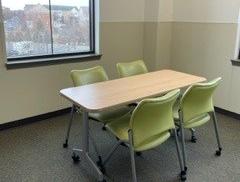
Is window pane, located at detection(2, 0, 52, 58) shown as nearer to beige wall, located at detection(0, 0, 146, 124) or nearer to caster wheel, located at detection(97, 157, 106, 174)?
beige wall, located at detection(0, 0, 146, 124)

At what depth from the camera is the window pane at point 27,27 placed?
3.08 m

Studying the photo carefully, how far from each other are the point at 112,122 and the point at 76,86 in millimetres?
575

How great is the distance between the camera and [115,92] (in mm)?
2273

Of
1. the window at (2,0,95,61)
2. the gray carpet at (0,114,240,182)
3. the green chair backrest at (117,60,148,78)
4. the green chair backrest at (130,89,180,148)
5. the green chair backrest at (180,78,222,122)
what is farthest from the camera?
the window at (2,0,95,61)

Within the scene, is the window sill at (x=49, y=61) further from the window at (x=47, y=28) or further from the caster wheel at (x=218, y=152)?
the caster wheel at (x=218, y=152)

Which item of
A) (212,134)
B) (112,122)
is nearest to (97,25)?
(112,122)

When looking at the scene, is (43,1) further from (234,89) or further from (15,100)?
(234,89)

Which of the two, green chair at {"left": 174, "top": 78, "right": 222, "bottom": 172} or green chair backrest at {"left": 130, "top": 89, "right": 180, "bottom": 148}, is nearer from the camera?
green chair backrest at {"left": 130, "top": 89, "right": 180, "bottom": 148}

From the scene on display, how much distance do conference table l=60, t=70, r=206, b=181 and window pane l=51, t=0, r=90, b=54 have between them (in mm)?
1309

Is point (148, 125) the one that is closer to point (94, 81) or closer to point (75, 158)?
point (75, 158)

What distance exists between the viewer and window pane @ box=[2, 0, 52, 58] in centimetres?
308

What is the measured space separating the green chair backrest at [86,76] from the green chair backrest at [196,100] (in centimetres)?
98

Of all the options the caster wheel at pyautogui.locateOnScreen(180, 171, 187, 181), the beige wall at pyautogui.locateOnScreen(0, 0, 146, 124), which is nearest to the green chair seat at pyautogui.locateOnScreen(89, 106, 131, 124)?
the caster wheel at pyautogui.locateOnScreen(180, 171, 187, 181)

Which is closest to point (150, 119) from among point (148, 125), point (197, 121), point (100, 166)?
point (148, 125)
